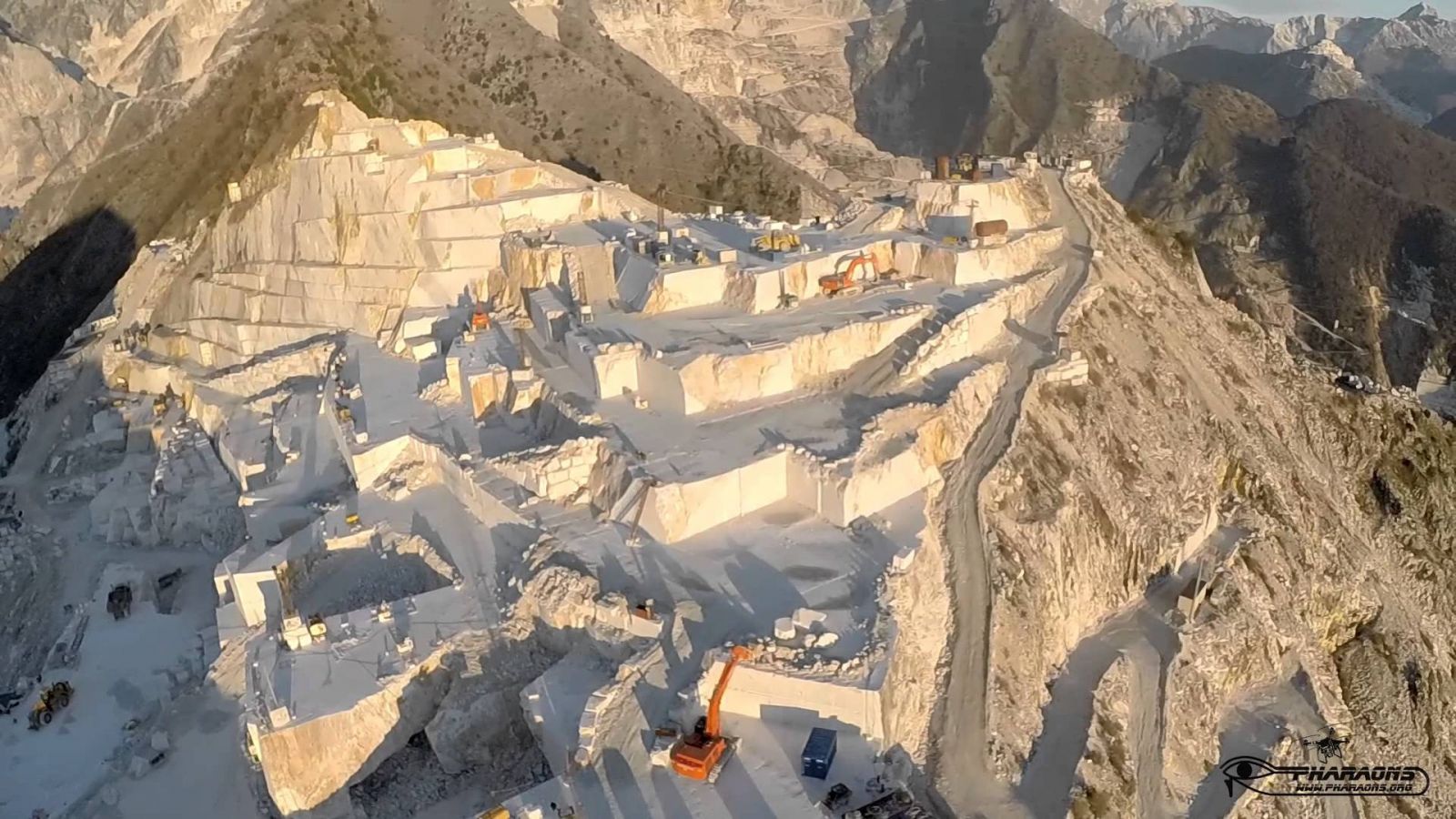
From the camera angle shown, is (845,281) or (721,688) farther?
(845,281)

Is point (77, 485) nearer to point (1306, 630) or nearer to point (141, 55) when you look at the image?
point (1306, 630)

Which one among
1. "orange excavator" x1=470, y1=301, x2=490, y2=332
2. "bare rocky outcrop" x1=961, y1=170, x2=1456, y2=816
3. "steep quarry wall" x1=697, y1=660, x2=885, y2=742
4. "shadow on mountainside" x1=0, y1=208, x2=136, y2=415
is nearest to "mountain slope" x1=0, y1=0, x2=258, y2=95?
"shadow on mountainside" x1=0, y1=208, x2=136, y2=415

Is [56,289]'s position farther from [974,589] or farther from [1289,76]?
[1289,76]

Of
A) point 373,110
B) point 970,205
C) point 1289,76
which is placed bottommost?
point 1289,76

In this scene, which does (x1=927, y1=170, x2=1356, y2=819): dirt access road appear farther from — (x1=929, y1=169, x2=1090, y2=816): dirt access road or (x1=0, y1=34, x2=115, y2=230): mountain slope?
(x1=0, y1=34, x2=115, y2=230): mountain slope

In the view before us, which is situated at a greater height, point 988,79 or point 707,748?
point 707,748

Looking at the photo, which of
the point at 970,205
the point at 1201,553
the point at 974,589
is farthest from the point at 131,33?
the point at 1201,553

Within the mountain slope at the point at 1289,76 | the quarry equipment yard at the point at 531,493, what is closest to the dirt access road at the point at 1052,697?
the quarry equipment yard at the point at 531,493
